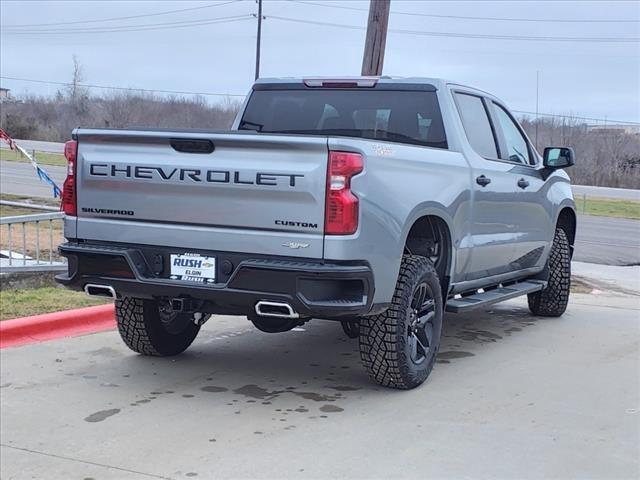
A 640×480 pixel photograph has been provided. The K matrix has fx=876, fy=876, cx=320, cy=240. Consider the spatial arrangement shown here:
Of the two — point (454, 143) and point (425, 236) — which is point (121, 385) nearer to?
point (425, 236)

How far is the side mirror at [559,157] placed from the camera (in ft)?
26.2

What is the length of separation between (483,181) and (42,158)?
3232cm

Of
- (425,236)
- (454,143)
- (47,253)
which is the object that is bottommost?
(47,253)

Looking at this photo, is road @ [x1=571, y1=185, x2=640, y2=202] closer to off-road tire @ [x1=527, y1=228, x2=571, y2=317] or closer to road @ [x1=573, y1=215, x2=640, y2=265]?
road @ [x1=573, y1=215, x2=640, y2=265]

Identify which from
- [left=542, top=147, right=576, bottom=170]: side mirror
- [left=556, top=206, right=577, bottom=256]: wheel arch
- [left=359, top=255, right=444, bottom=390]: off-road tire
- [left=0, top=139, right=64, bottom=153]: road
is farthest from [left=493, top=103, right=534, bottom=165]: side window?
[left=0, top=139, right=64, bottom=153]: road

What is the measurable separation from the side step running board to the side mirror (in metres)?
1.12

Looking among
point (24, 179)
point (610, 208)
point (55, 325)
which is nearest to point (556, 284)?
point (55, 325)

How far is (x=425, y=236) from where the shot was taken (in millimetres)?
6352

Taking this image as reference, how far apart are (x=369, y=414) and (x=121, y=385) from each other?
1.77 metres

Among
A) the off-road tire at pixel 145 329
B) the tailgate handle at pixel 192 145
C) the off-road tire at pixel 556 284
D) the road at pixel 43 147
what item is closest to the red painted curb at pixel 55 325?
the off-road tire at pixel 145 329

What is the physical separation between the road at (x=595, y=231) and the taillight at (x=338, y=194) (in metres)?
11.0

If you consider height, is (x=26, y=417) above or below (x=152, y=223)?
below

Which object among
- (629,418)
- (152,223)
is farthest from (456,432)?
(152,223)

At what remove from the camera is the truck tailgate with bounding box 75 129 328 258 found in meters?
5.02
